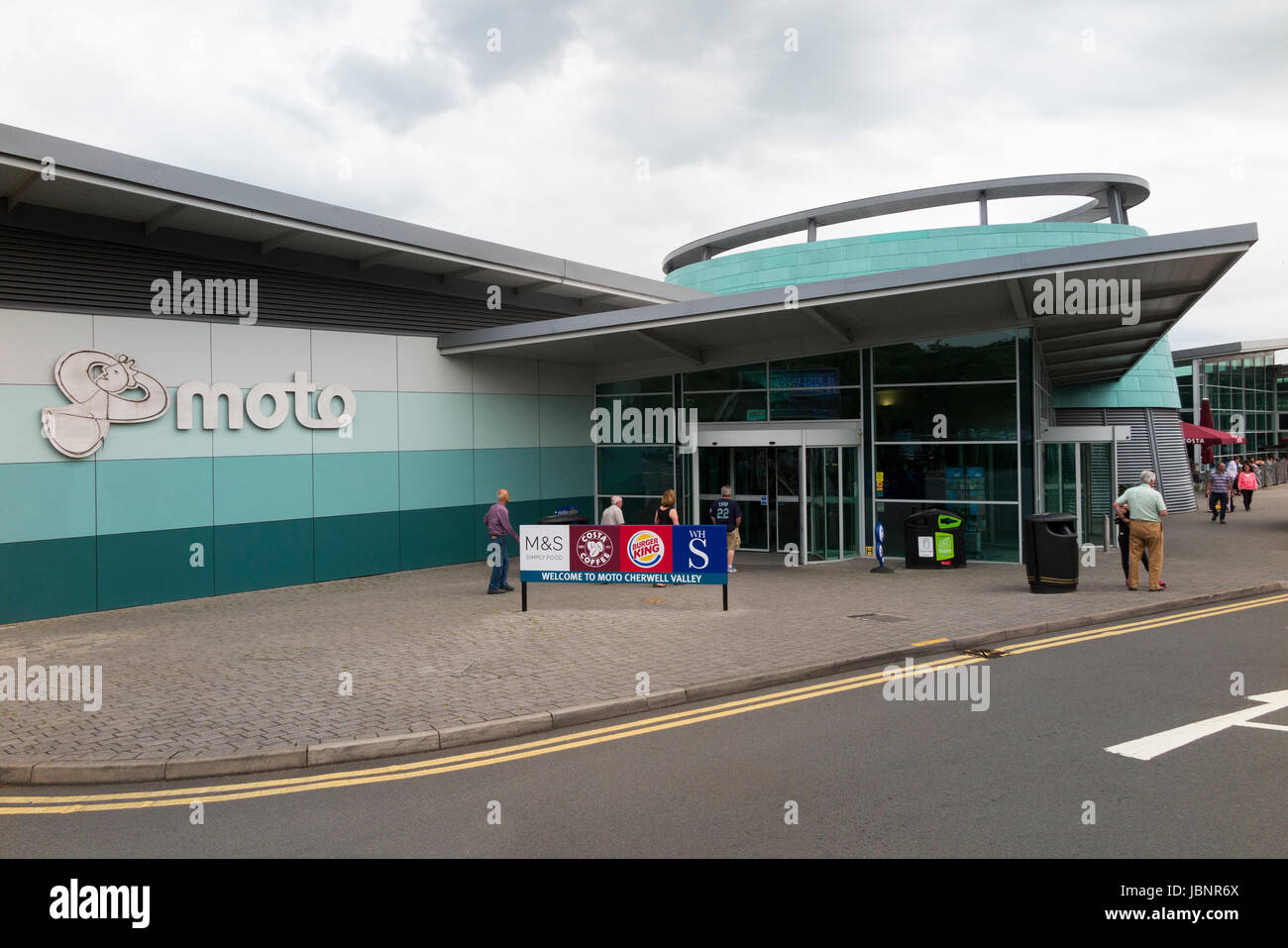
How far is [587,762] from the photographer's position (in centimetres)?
639

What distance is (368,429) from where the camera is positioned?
1650cm

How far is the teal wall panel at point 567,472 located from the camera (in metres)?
20.3

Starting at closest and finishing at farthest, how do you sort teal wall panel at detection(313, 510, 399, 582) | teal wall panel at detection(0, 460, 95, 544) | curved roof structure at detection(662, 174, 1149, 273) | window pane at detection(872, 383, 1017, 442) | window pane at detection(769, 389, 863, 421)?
teal wall panel at detection(0, 460, 95, 544), teal wall panel at detection(313, 510, 399, 582), window pane at detection(872, 383, 1017, 442), window pane at detection(769, 389, 863, 421), curved roof structure at detection(662, 174, 1149, 273)

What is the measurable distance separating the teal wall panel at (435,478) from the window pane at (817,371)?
706 centimetres

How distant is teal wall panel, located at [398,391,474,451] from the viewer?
1722cm

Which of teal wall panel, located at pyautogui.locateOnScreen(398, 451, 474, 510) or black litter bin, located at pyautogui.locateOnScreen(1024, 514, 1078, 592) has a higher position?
teal wall panel, located at pyautogui.locateOnScreen(398, 451, 474, 510)

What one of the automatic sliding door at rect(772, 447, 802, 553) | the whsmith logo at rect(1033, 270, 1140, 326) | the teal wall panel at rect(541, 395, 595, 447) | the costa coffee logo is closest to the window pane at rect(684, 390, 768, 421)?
the automatic sliding door at rect(772, 447, 802, 553)

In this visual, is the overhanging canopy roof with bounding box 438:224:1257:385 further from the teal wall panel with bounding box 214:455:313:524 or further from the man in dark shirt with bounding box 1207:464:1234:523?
the man in dark shirt with bounding box 1207:464:1234:523

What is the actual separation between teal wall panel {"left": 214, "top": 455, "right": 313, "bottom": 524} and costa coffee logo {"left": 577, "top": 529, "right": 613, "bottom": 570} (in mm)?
5957

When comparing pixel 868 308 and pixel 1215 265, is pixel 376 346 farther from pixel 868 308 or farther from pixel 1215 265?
pixel 1215 265

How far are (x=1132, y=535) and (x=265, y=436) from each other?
14343 millimetres

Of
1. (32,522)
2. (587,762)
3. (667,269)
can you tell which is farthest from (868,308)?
(667,269)

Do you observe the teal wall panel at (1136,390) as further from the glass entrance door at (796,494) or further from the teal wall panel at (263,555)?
the teal wall panel at (263,555)
